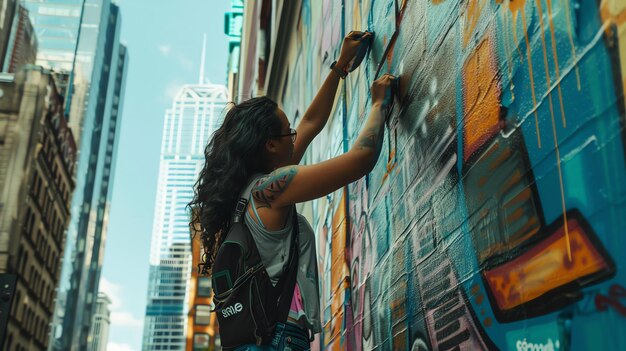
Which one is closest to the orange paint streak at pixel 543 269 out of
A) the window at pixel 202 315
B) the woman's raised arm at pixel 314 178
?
the woman's raised arm at pixel 314 178

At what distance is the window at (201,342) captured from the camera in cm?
6127

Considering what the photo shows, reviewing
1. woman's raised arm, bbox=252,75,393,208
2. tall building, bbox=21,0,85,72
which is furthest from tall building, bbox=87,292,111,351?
woman's raised arm, bbox=252,75,393,208

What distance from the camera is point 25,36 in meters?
64.6

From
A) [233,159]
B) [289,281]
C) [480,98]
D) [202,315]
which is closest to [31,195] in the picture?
[202,315]

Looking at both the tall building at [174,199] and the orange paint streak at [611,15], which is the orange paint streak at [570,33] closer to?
the orange paint streak at [611,15]

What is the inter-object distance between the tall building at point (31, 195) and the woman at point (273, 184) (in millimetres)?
45356

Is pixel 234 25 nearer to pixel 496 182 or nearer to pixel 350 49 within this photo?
pixel 350 49

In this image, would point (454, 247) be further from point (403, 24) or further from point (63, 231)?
point (63, 231)

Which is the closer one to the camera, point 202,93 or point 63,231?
point 63,231

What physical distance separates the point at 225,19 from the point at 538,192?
40110 mm

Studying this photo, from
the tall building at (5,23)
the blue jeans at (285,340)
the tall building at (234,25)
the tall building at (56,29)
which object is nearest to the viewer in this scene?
the blue jeans at (285,340)

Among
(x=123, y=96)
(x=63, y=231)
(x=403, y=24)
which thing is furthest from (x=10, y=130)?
(x=123, y=96)

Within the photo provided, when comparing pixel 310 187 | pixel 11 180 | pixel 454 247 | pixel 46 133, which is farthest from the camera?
pixel 46 133

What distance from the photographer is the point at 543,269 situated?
1289 mm
